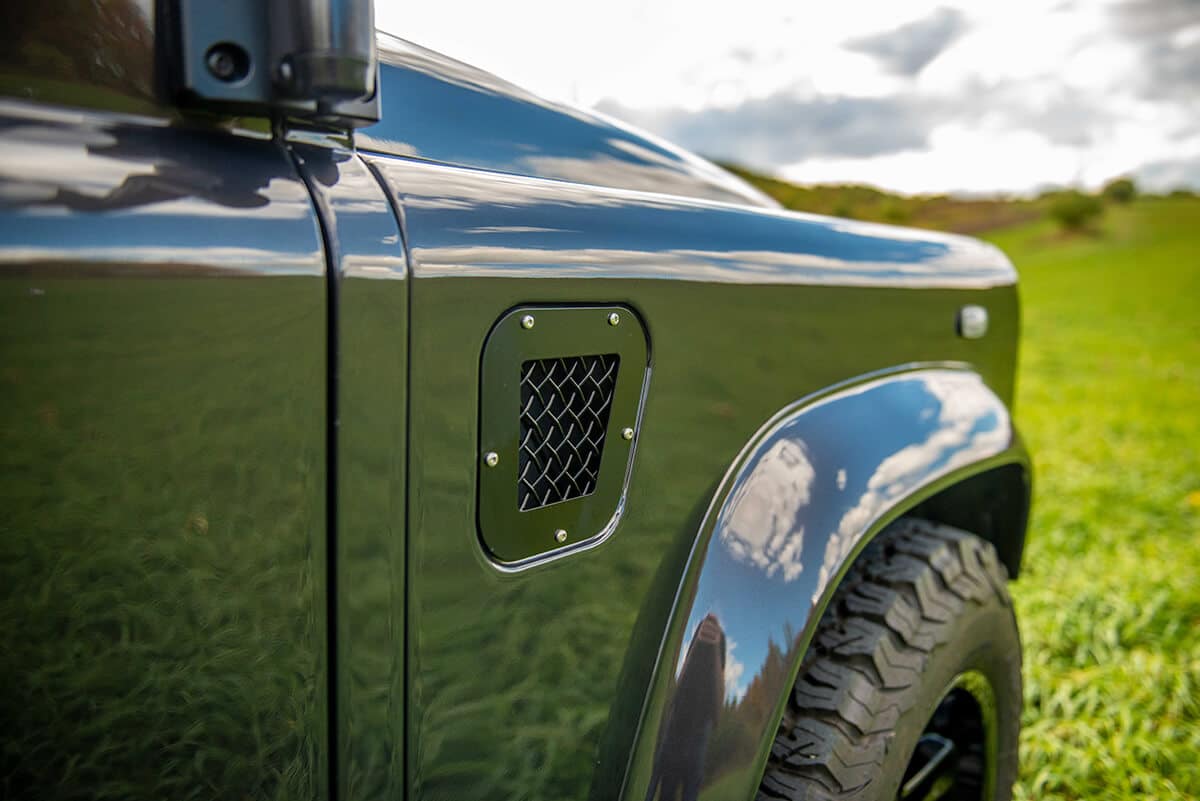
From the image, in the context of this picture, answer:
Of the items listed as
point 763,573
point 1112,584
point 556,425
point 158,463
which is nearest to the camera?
point 158,463

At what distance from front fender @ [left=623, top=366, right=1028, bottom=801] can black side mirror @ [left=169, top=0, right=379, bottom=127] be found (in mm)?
730

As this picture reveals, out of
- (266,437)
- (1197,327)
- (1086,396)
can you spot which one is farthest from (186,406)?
(1197,327)

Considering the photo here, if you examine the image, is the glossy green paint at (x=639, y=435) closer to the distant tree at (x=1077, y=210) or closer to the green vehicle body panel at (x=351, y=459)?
the green vehicle body panel at (x=351, y=459)

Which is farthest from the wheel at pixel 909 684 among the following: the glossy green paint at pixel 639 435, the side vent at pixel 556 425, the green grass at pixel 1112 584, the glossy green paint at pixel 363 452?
the green grass at pixel 1112 584

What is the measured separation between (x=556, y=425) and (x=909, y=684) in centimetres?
76

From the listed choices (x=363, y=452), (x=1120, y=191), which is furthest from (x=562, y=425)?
(x=1120, y=191)

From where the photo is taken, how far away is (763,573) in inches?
47.4

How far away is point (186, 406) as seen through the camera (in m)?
0.70

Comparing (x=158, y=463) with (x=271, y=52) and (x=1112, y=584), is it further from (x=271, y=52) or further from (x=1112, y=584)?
(x=1112, y=584)

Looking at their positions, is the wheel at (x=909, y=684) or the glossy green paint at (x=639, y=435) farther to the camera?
the wheel at (x=909, y=684)

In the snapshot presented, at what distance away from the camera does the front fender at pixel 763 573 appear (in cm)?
111

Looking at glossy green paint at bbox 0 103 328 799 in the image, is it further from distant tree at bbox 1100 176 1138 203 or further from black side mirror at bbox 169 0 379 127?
distant tree at bbox 1100 176 1138 203

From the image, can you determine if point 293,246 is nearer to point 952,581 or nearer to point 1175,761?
point 952,581

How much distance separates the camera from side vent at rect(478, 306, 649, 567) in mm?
920
